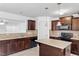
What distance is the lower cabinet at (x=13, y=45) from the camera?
14.3ft

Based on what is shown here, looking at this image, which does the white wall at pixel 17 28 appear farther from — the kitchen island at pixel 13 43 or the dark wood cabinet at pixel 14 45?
the dark wood cabinet at pixel 14 45

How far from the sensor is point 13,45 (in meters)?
4.89

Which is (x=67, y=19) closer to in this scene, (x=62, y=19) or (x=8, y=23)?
(x=62, y=19)

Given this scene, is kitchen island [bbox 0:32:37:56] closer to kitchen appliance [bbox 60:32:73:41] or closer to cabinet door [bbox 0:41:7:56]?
cabinet door [bbox 0:41:7:56]

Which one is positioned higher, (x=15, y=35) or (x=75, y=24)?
(x=75, y=24)

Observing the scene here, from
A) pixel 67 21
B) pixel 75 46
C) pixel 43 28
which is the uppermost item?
pixel 67 21

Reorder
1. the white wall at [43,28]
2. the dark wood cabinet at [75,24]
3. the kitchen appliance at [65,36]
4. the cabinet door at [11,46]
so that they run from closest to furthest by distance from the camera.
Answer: the cabinet door at [11,46] < the dark wood cabinet at [75,24] < the kitchen appliance at [65,36] < the white wall at [43,28]

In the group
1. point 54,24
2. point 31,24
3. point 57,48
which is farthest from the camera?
point 54,24

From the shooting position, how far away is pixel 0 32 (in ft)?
16.0

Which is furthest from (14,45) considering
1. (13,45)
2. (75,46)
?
(75,46)

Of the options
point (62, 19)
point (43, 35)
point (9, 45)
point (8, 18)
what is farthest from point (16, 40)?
point (62, 19)

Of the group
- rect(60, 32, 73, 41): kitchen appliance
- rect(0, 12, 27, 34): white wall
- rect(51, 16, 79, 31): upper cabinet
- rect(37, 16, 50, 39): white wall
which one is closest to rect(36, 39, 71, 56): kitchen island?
rect(60, 32, 73, 41): kitchen appliance

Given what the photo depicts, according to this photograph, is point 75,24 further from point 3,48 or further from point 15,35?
point 3,48

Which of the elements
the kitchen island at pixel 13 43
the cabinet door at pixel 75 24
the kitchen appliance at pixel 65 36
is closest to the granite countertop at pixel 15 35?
the kitchen island at pixel 13 43
